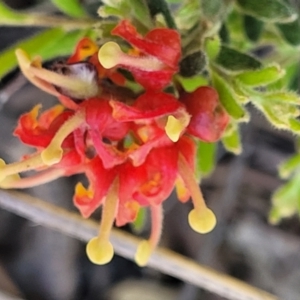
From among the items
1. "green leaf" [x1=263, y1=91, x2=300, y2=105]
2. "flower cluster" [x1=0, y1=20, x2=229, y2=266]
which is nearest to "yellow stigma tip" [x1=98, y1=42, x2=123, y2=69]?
"flower cluster" [x1=0, y1=20, x2=229, y2=266]

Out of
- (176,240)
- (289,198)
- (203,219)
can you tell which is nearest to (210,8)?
(203,219)

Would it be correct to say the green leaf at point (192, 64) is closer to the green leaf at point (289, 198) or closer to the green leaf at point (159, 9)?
the green leaf at point (159, 9)

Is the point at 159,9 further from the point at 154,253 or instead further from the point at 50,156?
the point at 154,253

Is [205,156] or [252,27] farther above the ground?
[252,27]

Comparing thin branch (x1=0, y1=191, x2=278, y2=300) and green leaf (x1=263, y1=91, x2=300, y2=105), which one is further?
thin branch (x1=0, y1=191, x2=278, y2=300)

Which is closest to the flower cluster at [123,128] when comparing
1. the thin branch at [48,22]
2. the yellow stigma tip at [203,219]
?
the yellow stigma tip at [203,219]

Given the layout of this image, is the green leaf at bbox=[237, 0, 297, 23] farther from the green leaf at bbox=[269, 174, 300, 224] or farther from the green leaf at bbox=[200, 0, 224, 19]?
the green leaf at bbox=[269, 174, 300, 224]

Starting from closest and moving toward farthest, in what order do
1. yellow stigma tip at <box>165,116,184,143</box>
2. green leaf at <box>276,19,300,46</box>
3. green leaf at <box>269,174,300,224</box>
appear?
yellow stigma tip at <box>165,116,184,143</box>, green leaf at <box>276,19,300,46</box>, green leaf at <box>269,174,300,224</box>

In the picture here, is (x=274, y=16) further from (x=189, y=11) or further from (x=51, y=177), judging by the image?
(x=51, y=177)
